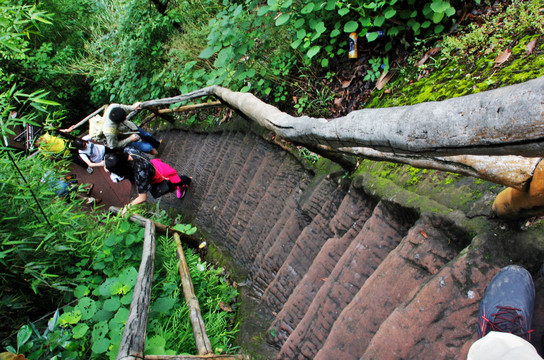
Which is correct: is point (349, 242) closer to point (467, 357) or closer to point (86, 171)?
point (467, 357)

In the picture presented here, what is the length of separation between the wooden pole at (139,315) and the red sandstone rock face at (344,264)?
0.98m

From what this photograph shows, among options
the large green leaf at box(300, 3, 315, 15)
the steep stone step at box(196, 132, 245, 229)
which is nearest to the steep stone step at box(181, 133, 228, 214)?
the steep stone step at box(196, 132, 245, 229)

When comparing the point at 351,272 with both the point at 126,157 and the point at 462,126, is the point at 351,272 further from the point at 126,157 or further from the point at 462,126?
the point at 126,157

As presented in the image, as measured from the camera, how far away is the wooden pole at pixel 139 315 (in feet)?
5.92

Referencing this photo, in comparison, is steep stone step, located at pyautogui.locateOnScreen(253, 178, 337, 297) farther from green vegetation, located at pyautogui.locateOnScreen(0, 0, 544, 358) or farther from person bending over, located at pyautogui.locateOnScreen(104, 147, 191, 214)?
person bending over, located at pyautogui.locateOnScreen(104, 147, 191, 214)

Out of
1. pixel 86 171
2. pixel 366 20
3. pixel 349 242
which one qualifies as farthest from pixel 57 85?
pixel 349 242

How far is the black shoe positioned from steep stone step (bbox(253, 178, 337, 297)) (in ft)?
4.69

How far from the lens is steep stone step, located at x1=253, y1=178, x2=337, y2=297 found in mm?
2744

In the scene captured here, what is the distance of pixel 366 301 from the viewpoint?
71.2 inches

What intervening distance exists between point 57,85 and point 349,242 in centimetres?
916

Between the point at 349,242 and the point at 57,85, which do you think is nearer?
the point at 349,242

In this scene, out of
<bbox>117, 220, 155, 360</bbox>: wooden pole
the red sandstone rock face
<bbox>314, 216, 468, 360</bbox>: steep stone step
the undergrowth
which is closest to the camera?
the red sandstone rock face

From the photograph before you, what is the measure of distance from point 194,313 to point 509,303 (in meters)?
2.09

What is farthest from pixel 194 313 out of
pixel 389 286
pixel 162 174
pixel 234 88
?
pixel 234 88
